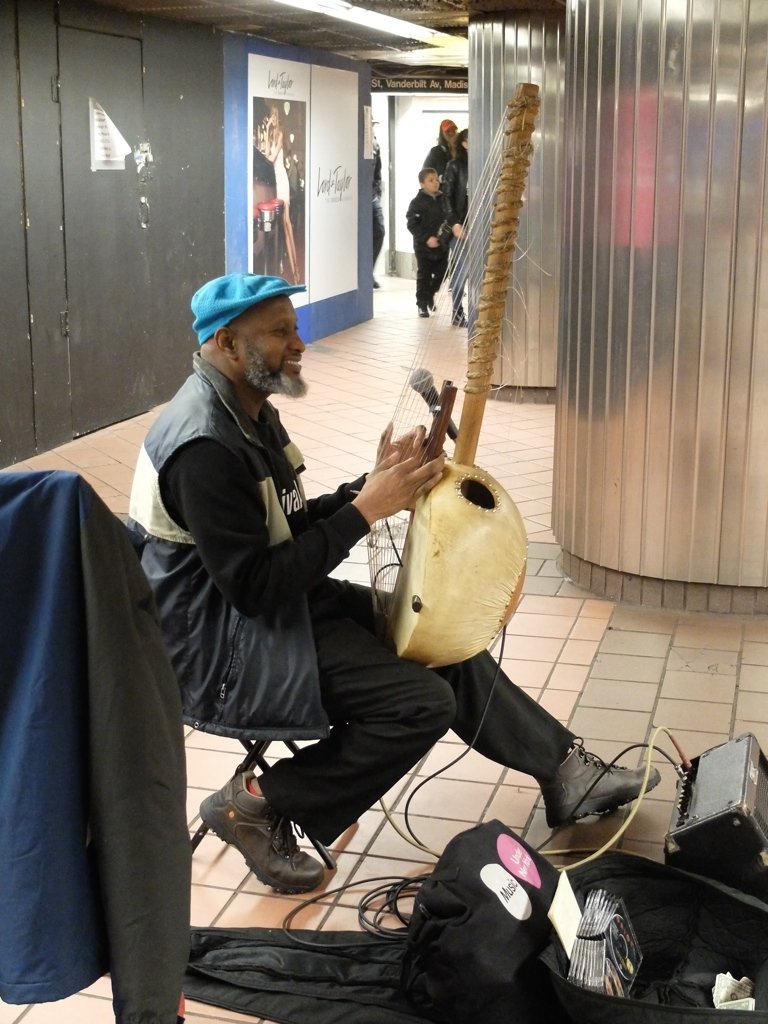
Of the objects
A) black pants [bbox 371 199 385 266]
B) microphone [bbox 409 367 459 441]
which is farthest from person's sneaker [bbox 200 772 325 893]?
black pants [bbox 371 199 385 266]

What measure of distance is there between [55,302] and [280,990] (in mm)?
5664

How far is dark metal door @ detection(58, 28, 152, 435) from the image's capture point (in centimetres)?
769

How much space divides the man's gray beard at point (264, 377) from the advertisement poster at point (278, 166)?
305 inches

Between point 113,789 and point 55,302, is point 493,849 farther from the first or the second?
point 55,302

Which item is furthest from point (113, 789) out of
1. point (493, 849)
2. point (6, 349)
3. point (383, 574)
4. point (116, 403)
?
point (116, 403)

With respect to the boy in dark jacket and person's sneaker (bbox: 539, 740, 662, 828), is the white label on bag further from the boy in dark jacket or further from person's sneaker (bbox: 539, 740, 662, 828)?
the boy in dark jacket

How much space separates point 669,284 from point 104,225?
4.57 meters

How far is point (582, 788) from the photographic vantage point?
3.25 metres

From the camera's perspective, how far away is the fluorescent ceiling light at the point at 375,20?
326 inches

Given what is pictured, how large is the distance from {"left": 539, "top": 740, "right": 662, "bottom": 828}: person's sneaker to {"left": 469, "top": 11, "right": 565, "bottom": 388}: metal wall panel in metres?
5.22

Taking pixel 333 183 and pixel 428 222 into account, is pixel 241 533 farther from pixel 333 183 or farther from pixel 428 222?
pixel 428 222

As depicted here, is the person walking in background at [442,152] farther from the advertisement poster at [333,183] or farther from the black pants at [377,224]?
the black pants at [377,224]

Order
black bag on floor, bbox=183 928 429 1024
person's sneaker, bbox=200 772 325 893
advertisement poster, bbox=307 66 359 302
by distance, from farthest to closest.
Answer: advertisement poster, bbox=307 66 359 302 < person's sneaker, bbox=200 772 325 893 < black bag on floor, bbox=183 928 429 1024

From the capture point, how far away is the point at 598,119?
460 centimetres
